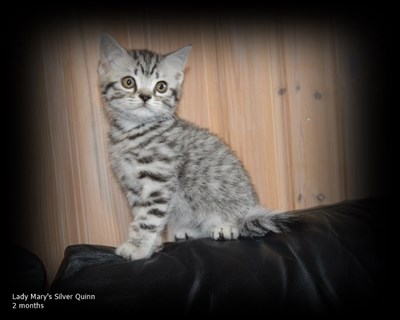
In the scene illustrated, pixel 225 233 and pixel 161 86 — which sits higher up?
pixel 161 86

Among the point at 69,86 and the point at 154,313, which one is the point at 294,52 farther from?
the point at 154,313

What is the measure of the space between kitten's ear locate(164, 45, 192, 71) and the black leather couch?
2.05ft

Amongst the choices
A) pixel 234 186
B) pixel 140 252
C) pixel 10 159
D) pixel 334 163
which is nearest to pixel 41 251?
pixel 10 159

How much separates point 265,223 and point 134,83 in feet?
2.10

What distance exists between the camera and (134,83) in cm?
106

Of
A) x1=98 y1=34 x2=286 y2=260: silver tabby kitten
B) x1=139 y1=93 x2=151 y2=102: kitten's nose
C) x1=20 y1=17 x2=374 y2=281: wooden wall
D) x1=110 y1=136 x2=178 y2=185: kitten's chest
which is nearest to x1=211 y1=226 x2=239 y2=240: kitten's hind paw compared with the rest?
x1=98 y1=34 x2=286 y2=260: silver tabby kitten

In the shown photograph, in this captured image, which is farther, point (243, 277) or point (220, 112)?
point (220, 112)

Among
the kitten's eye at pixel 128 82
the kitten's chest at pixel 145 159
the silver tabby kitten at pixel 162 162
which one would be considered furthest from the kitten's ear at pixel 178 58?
the kitten's chest at pixel 145 159

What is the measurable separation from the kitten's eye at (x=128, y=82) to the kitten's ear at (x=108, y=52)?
3.0 inches

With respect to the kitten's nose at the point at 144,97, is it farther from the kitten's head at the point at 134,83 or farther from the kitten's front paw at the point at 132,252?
the kitten's front paw at the point at 132,252

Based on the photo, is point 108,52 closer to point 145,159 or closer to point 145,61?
point 145,61

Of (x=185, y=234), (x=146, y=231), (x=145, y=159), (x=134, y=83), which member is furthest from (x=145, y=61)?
(x=185, y=234)

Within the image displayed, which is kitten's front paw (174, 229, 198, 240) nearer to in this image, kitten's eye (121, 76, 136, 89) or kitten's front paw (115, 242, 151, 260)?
kitten's front paw (115, 242, 151, 260)

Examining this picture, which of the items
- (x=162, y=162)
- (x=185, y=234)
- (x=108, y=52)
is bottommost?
(x=185, y=234)
